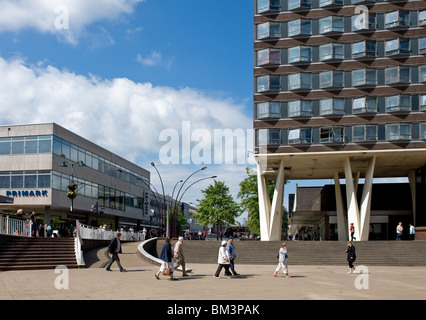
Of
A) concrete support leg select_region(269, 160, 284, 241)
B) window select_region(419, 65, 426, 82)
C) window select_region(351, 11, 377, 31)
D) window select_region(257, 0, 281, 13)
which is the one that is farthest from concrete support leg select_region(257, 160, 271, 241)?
window select_region(419, 65, 426, 82)

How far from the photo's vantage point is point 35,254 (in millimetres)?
25422

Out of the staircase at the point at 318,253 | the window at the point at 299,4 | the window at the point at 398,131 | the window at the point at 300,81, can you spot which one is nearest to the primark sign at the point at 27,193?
the staircase at the point at 318,253

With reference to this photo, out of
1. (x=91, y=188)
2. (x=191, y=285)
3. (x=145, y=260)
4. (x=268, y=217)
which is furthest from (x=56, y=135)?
(x=191, y=285)

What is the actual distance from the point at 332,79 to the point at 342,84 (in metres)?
1.01

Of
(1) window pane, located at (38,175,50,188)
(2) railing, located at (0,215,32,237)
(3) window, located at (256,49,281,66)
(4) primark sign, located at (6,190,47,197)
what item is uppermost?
(3) window, located at (256,49,281,66)

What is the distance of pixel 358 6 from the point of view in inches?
1837

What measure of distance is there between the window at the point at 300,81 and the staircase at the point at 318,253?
54.9 ft

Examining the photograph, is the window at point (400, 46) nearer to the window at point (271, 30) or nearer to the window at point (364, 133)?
the window at point (364, 133)

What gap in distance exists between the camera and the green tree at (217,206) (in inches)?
2840

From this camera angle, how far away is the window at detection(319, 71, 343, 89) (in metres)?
46.8

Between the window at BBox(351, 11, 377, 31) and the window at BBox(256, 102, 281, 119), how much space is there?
32.2 ft

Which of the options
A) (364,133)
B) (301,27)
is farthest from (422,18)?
(364,133)

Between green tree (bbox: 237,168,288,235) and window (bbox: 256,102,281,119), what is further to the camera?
green tree (bbox: 237,168,288,235)

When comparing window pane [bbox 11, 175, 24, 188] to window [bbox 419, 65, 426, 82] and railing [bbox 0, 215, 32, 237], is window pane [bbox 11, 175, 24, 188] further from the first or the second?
window [bbox 419, 65, 426, 82]
